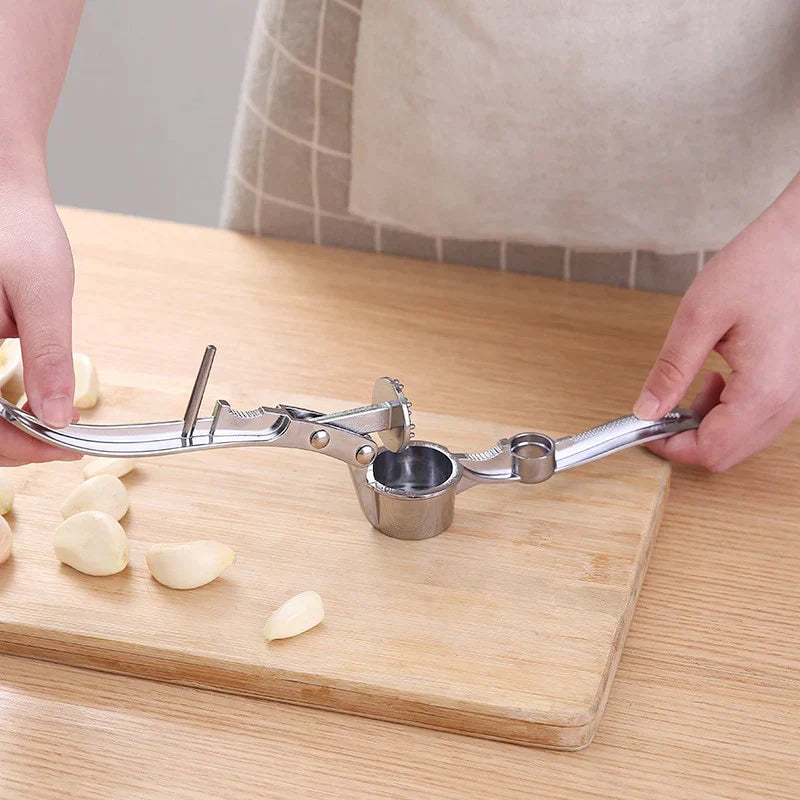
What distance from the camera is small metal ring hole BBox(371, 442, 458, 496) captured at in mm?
814

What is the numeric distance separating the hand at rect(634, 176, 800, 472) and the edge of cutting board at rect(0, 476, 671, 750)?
0.21m

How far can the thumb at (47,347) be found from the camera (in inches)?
28.4

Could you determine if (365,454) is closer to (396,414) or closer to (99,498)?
(396,414)

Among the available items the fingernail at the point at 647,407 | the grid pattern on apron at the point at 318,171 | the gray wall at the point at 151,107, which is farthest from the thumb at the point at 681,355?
the gray wall at the point at 151,107

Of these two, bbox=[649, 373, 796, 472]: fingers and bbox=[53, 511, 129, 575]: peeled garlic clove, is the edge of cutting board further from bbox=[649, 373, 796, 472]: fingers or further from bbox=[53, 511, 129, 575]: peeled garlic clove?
bbox=[649, 373, 796, 472]: fingers

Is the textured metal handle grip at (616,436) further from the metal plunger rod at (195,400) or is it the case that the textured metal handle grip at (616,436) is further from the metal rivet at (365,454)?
the metal plunger rod at (195,400)

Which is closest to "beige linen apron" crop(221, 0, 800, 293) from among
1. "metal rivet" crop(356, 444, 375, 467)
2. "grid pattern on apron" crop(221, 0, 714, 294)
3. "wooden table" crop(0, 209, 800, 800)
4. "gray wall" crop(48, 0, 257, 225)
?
"grid pattern on apron" crop(221, 0, 714, 294)

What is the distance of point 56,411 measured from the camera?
72cm

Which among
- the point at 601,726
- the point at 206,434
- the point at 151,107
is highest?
the point at 206,434

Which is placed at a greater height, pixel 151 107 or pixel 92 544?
pixel 92 544

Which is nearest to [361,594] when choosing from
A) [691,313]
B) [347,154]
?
[691,313]

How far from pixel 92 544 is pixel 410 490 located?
0.72 feet

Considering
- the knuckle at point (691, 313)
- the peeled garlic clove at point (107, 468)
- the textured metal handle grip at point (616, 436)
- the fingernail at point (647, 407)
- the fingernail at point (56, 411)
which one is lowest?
the peeled garlic clove at point (107, 468)

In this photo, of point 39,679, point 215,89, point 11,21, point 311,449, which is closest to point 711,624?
point 311,449
